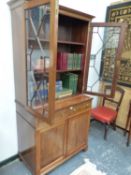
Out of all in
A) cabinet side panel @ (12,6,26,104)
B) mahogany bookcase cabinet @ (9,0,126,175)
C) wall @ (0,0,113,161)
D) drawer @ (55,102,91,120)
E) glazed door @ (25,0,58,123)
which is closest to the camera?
glazed door @ (25,0,58,123)

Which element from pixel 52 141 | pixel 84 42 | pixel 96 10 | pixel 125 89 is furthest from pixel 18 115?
pixel 96 10

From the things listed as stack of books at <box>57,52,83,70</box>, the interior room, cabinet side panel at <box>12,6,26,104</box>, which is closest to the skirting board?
the interior room

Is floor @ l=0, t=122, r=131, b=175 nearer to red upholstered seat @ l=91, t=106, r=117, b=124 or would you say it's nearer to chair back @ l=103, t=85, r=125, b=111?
red upholstered seat @ l=91, t=106, r=117, b=124

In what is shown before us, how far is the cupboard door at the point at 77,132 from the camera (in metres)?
1.99

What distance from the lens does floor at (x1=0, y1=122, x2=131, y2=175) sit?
198 centimetres

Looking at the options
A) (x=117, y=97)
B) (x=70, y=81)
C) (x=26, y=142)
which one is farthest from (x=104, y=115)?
(x=26, y=142)

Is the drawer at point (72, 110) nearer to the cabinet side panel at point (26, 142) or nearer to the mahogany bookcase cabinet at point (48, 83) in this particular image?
the mahogany bookcase cabinet at point (48, 83)

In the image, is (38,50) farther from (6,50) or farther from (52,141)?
(52,141)

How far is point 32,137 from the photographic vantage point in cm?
168

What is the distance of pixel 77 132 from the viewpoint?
2.09 m

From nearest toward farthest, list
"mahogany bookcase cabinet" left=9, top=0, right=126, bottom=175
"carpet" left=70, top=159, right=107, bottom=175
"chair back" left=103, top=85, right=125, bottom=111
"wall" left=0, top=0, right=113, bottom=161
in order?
"mahogany bookcase cabinet" left=9, top=0, right=126, bottom=175
"wall" left=0, top=0, right=113, bottom=161
"carpet" left=70, top=159, right=107, bottom=175
"chair back" left=103, top=85, right=125, bottom=111

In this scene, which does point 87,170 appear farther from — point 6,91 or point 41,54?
point 41,54

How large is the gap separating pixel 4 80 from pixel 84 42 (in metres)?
1.15

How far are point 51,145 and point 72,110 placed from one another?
479 mm
